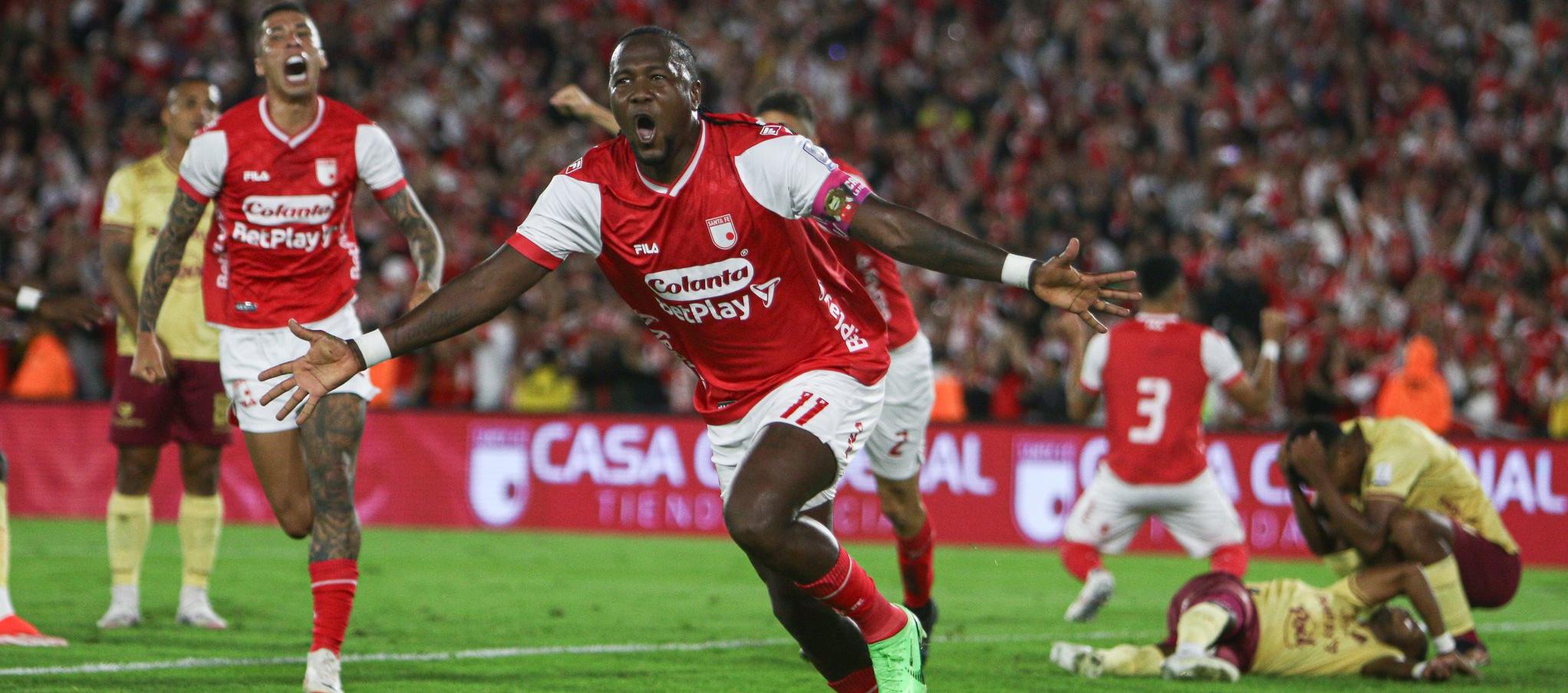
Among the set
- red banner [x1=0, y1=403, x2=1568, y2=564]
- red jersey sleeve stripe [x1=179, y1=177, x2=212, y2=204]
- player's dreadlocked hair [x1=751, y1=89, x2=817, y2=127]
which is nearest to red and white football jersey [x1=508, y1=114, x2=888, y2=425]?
red jersey sleeve stripe [x1=179, y1=177, x2=212, y2=204]

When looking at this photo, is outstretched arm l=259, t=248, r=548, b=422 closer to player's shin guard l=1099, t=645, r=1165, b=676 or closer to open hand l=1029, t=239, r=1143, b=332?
open hand l=1029, t=239, r=1143, b=332

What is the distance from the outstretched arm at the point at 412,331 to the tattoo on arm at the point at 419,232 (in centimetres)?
171

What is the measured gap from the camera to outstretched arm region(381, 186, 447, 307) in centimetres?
708

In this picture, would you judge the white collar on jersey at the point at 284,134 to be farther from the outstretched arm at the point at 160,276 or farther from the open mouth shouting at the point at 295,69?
the outstretched arm at the point at 160,276

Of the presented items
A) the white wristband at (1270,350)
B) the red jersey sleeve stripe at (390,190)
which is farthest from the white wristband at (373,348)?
the white wristband at (1270,350)

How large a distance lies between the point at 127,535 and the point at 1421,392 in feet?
36.0

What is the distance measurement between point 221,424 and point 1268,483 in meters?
9.06

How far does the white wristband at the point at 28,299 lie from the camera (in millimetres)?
7641

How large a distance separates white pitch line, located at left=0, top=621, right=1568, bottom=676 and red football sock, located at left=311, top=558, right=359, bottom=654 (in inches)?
39.1

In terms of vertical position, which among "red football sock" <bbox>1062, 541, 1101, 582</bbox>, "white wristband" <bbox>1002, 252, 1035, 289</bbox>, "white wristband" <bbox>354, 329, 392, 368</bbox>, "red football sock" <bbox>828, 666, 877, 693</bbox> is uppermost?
"white wristband" <bbox>1002, 252, 1035, 289</bbox>

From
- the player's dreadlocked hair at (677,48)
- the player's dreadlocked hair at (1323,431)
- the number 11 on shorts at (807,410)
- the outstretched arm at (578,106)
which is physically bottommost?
the number 11 on shorts at (807,410)

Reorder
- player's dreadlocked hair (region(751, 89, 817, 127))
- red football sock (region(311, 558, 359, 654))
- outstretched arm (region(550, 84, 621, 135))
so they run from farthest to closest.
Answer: player's dreadlocked hair (region(751, 89, 817, 127)) → outstretched arm (region(550, 84, 621, 135)) → red football sock (region(311, 558, 359, 654))

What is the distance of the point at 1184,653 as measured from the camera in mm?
7254

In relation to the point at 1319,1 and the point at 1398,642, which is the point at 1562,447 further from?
the point at 1319,1
